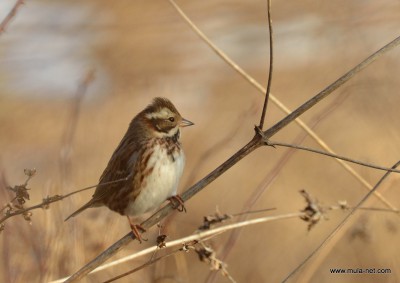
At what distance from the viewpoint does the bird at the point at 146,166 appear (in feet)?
10.8

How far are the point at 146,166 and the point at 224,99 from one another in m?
3.22

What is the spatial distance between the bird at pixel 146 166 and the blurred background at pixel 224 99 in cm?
73

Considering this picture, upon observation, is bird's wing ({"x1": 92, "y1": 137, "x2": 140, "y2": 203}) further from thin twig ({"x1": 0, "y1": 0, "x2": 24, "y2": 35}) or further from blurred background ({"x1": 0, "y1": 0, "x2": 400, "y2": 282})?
thin twig ({"x1": 0, "y1": 0, "x2": 24, "y2": 35})

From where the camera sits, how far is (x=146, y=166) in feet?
10.9

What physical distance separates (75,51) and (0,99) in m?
0.91

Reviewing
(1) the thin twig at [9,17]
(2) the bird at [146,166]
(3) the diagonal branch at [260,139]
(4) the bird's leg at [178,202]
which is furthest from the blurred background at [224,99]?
(1) the thin twig at [9,17]

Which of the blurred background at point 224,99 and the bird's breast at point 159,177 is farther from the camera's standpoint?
the blurred background at point 224,99

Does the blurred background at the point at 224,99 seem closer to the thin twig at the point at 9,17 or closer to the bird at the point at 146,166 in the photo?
the bird at the point at 146,166

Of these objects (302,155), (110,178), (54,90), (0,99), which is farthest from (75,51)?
(110,178)

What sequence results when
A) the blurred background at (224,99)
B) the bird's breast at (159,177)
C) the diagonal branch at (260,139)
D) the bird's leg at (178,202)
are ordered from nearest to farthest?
the diagonal branch at (260,139), the bird's leg at (178,202), the bird's breast at (159,177), the blurred background at (224,99)

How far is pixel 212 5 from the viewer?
6.59 m

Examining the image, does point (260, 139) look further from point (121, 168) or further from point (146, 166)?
point (121, 168)

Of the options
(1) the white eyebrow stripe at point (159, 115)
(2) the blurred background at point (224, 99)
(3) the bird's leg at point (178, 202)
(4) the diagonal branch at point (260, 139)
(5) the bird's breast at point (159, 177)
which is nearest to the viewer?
(4) the diagonal branch at point (260, 139)

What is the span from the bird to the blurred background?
73cm
